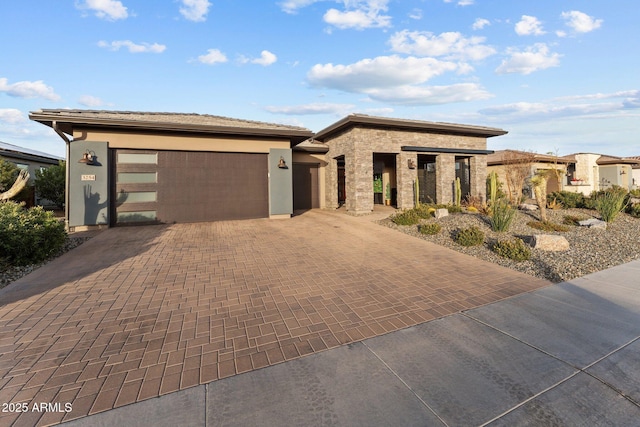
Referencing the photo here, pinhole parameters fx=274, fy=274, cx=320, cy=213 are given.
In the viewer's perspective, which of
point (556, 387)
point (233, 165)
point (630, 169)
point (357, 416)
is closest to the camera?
point (357, 416)

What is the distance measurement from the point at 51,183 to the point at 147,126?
1064 centimetres

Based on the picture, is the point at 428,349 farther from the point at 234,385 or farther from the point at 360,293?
the point at 234,385

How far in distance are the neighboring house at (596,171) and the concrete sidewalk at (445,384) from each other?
28352 mm

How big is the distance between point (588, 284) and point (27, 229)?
11444 mm

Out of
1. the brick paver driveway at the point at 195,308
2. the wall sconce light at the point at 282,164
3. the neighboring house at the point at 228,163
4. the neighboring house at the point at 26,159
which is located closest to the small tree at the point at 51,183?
the neighboring house at the point at 26,159

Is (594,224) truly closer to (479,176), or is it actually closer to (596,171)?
(479,176)

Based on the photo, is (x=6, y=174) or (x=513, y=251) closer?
(x=513, y=251)

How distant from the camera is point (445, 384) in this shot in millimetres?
2492

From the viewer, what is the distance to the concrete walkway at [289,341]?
7.40 ft

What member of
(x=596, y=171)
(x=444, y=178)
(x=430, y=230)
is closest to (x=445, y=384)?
(x=430, y=230)

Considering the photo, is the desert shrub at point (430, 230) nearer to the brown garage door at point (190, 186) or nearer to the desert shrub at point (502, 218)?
the desert shrub at point (502, 218)

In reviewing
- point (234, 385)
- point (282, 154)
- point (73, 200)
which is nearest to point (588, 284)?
point (234, 385)

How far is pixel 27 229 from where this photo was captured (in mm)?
6152

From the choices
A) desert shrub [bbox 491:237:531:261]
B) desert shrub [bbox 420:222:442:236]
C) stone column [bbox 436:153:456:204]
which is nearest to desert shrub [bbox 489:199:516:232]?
desert shrub [bbox 420:222:442:236]
